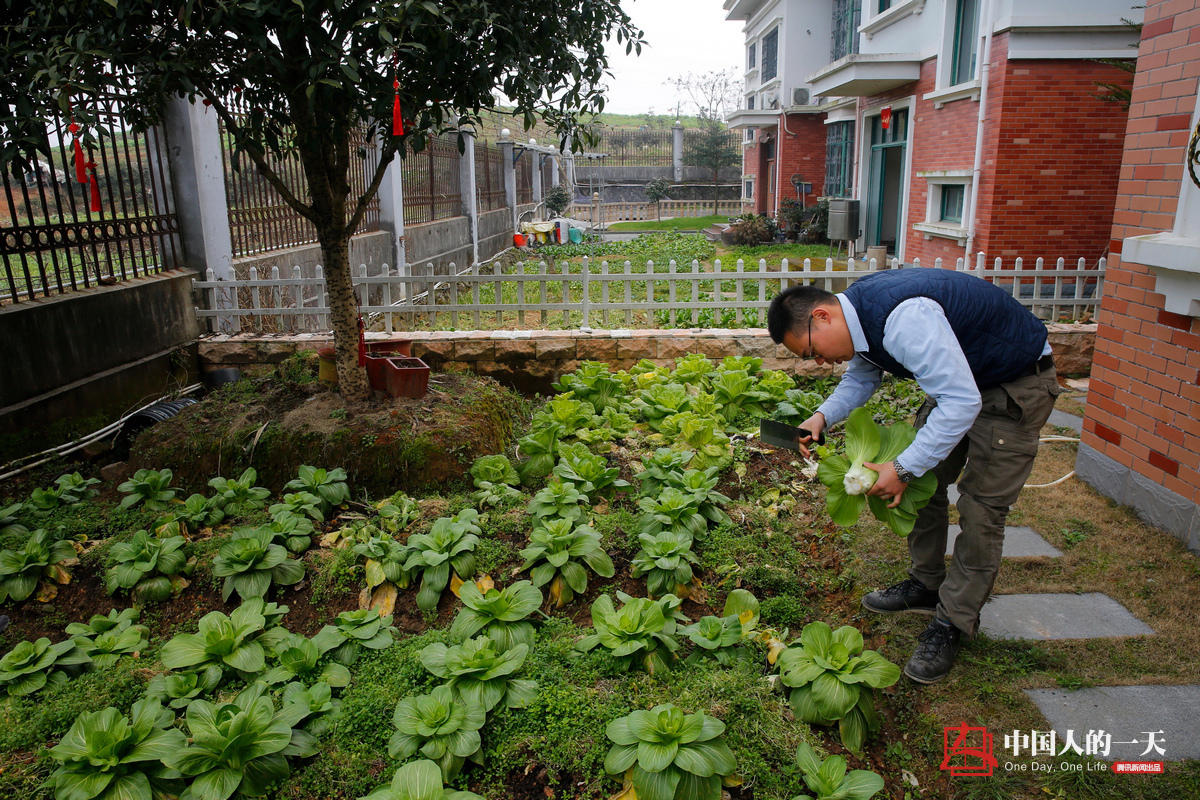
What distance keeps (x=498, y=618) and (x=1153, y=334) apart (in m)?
3.63

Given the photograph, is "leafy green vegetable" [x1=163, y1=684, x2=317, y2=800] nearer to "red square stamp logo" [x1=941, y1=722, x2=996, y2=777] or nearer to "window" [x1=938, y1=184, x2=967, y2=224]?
"red square stamp logo" [x1=941, y1=722, x2=996, y2=777]

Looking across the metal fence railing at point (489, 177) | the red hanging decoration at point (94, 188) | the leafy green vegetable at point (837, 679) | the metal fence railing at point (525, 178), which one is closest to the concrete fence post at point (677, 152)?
the metal fence railing at point (525, 178)

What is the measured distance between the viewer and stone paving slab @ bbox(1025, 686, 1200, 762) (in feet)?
8.38

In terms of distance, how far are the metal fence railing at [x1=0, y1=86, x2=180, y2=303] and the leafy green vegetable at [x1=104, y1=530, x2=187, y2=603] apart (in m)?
2.33

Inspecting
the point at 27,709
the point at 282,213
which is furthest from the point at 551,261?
the point at 27,709

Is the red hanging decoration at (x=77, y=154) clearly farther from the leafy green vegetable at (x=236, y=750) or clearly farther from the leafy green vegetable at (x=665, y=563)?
the leafy green vegetable at (x=665, y=563)

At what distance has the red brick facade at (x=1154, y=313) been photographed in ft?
12.4

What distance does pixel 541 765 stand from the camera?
2529mm

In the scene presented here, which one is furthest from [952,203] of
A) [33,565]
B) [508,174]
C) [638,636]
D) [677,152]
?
[677,152]

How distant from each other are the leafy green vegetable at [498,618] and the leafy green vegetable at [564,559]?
0.32 metres

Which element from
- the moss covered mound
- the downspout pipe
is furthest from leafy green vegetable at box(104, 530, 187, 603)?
the downspout pipe

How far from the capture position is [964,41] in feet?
35.8

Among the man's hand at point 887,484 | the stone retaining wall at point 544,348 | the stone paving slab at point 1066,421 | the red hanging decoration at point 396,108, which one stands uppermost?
the red hanging decoration at point 396,108

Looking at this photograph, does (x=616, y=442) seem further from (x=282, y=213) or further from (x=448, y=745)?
(x=282, y=213)
